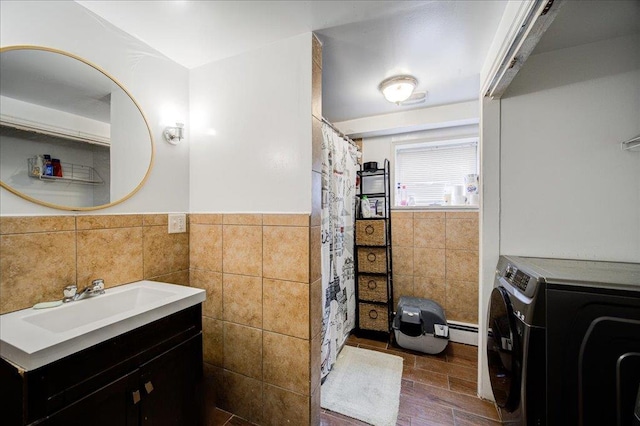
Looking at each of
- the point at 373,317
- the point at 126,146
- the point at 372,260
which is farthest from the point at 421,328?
the point at 126,146

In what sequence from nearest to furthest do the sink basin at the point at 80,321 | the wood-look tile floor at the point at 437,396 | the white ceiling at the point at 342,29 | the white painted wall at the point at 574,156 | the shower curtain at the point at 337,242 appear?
the sink basin at the point at 80,321 < the white ceiling at the point at 342,29 < the white painted wall at the point at 574,156 < the wood-look tile floor at the point at 437,396 < the shower curtain at the point at 337,242

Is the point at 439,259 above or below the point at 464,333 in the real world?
above

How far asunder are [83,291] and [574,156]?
9.01 feet

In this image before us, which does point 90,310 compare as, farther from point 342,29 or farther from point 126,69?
point 342,29

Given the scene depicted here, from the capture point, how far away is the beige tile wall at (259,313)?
1.38 meters

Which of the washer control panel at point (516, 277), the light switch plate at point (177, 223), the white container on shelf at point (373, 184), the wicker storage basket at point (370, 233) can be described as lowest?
the washer control panel at point (516, 277)

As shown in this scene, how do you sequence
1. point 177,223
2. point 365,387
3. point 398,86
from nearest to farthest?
1. point 177,223
2. point 365,387
3. point 398,86

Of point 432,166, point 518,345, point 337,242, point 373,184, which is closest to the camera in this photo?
point 518,345

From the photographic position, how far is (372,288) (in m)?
2.48

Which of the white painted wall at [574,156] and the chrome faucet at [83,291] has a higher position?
the white painted wall at [574,156]

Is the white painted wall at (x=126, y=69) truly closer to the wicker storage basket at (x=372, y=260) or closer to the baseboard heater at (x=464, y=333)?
the wicker storage basket at (x=372, y=260)

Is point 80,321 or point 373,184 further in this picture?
point 373,184

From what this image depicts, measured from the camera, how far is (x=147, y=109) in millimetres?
1507

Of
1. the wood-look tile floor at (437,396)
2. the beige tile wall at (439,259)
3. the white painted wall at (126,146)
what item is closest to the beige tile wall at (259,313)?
the wood-look tile floor at (437,396)
